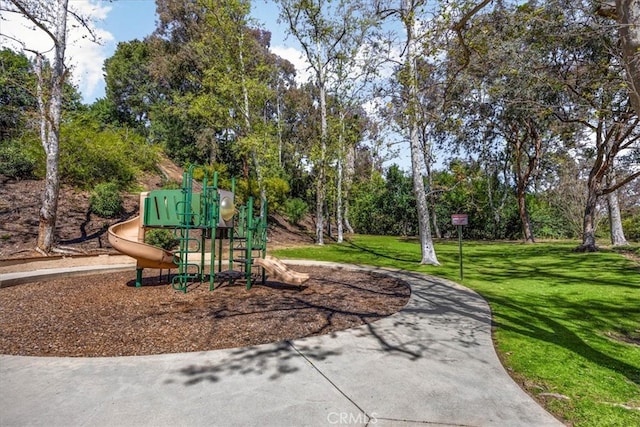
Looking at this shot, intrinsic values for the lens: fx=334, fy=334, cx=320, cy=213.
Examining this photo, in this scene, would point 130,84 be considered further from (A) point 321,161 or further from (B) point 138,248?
(B) point 138,248

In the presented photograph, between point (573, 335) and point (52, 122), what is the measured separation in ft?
43.5

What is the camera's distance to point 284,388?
2.84 metres

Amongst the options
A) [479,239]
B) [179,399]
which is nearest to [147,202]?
[179,399]

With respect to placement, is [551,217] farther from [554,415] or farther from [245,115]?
[554,415]

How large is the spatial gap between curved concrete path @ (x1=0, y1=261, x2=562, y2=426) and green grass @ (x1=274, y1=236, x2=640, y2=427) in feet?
1.08

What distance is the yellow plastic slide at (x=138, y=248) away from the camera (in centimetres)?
650

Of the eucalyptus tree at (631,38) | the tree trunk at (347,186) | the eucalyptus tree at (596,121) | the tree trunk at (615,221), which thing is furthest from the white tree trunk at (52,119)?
the tree trunk at (615,221)

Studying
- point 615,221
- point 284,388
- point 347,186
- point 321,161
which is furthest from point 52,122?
point 615,221

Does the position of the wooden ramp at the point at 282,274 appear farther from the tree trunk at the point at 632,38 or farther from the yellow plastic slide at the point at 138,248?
the tree trunk at the point at 632,38

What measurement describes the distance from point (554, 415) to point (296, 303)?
4172mm

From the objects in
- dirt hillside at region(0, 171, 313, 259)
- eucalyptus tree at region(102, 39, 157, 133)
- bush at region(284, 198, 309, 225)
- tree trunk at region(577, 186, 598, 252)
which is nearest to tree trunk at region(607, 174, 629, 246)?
tree trunk at region(577, 186, 598, 252)

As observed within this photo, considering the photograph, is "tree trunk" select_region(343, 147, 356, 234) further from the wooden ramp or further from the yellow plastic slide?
the yellow plastic slide

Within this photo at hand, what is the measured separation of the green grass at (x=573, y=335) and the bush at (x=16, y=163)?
16.7m

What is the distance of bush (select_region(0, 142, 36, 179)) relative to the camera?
546 inches
